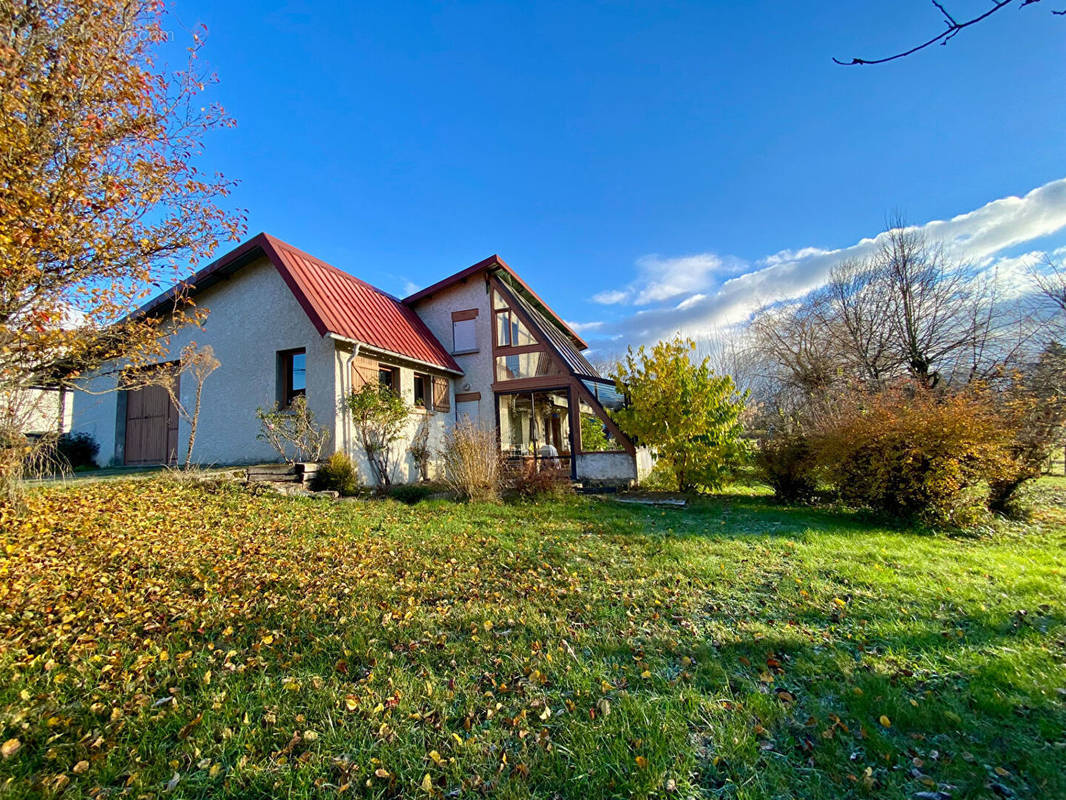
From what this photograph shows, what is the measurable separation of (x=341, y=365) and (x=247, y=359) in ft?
8.96

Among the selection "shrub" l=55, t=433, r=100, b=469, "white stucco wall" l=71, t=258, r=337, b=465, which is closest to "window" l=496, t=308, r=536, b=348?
"white stucco wall" l=71, t=258, r=337, b=465

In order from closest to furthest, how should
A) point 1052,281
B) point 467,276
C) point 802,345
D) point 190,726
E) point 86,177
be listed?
1. point 190,726
2. point 86,177
3. point 1052,281
4. point 467,276
5. point 802,345

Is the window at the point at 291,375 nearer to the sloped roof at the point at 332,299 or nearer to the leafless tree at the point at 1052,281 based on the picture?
the sloped roof at the point at 332,299

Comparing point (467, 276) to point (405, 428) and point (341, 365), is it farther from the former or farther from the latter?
point (341, 365)

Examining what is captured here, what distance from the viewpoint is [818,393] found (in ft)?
52.8

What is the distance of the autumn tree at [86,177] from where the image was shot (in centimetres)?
408

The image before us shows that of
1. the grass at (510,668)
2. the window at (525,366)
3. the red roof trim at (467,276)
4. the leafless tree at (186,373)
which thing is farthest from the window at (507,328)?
the grass at (510,668)

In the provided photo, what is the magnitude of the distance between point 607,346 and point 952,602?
3871 centimetres

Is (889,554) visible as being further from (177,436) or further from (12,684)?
(177,436)

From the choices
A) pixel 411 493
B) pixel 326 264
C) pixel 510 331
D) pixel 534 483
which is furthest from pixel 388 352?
pixel 534 483

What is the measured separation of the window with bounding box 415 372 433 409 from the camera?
1277 cm

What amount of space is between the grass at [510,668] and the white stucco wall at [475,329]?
8.65 metres

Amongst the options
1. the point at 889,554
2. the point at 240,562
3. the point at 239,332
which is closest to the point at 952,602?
the point at 889,554

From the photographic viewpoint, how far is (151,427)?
11.4 meters
